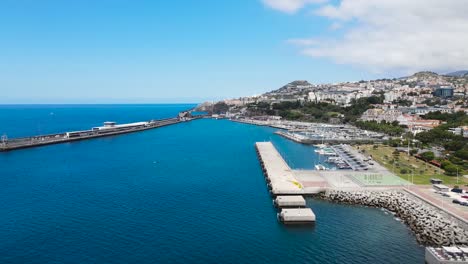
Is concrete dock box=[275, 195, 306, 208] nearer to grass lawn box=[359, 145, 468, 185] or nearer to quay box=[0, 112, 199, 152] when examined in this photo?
grass lawn box=[359, 145, 468, 185]

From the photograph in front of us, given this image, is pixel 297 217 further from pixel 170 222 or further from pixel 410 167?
pixel 410 167

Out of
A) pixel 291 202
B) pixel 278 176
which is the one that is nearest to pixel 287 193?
pixel 291 202

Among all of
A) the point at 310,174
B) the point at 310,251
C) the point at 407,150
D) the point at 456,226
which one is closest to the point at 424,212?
the point at 456,226

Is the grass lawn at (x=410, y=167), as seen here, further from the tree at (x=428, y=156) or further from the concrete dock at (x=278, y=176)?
the concrete dock at (x=278, y=176)

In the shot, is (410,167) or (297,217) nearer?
(297,217)

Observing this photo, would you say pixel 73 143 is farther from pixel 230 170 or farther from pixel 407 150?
pixel 407 150

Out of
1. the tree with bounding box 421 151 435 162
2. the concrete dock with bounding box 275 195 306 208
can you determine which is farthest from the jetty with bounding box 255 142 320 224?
the tree with bounding box 421 151 435 162

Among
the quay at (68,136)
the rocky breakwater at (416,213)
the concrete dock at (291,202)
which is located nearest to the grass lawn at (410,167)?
the rocky breakwater at (416,213)
